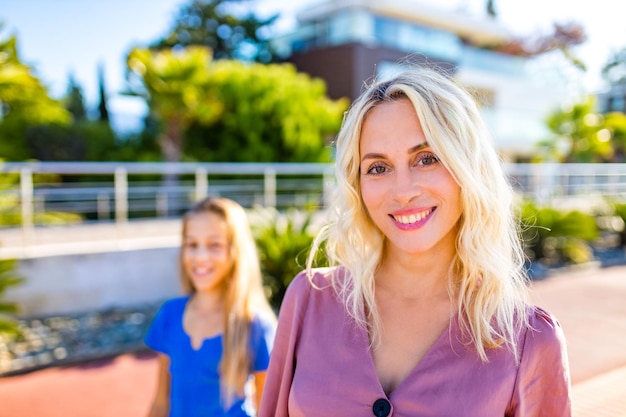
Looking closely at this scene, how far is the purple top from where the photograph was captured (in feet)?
4.66

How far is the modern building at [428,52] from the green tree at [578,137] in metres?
1.34

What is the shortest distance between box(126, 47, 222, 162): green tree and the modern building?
248 inches

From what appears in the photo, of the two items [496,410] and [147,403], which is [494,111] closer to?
[147,403]

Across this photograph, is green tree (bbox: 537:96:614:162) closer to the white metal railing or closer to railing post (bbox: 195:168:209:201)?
the white metal railing

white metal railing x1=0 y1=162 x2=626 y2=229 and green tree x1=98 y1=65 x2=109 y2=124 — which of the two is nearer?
white metal railing x1=0 y1=162 x2=626 y2=229

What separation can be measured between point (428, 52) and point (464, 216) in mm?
23494

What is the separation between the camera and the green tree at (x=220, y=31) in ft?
84.7

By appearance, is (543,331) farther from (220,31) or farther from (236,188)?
(220,31)

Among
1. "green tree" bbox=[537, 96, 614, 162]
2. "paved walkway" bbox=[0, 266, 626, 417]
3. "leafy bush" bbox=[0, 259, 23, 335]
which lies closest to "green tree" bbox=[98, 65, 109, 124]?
"leafy bush" bbox=[0, 259, 23, 335]

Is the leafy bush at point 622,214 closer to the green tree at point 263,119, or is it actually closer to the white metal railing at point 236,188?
the white metal railing at point 236,188

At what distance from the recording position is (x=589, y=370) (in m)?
4.36

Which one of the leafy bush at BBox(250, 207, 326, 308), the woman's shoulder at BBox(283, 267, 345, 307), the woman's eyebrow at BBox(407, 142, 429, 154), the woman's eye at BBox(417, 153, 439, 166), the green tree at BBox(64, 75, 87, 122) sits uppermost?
the green tree at BBox(64, 75, 87, 122)

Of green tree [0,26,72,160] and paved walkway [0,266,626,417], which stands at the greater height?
green tree [0,26,72,160]

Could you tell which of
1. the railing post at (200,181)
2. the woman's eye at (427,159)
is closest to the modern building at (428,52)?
the railing post at (200,181)
